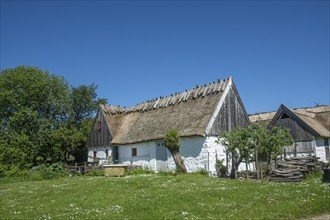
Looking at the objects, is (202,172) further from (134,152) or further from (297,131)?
(297,131)

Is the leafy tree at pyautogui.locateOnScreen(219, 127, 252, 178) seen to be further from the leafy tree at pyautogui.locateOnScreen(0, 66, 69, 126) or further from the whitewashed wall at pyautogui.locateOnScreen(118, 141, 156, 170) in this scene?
the leafy tree at pyautogui.locateOnScreen(0, 66, 69, 126)

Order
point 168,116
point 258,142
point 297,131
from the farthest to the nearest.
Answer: point 297,131, point 168,116, point 258,142

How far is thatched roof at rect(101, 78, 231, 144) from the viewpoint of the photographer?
33531 mm

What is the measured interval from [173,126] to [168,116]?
9.70 ft

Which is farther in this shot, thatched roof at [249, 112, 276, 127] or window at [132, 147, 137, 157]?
thatched roof at [249, 112, 276, 127]

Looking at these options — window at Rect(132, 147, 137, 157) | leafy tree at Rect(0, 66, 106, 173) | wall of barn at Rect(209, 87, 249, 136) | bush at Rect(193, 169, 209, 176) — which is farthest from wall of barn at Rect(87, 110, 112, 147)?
bush at Rect(193, 169, 209, 176)

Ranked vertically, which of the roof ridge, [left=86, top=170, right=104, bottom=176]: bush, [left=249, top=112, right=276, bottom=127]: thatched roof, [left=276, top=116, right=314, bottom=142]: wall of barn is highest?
the roof ridge

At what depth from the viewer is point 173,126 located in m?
35.2

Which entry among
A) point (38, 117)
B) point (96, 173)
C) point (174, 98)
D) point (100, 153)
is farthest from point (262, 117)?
point (38, 117)

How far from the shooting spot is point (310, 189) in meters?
16.8

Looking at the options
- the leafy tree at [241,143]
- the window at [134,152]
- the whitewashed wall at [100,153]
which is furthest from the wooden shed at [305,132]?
the whitewashed wall at [100,153]

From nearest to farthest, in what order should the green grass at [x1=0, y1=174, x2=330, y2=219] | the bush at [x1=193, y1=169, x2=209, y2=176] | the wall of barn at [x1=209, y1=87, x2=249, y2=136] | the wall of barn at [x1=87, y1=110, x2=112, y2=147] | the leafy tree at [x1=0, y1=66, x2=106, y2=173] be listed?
the green grass at [x1=0, y1=174, x2=330, y2=219]
the bush at [x1=193, y1=169, x2=209, y2=176]
the wall of barn at [x1=209, y1=87, x2=249, y2=136]
the wall of barn at [x1=87, y1=110, x2=112, y2=147]
the leafy tree at [x1=0, y1=66, x2=106, y2=173]

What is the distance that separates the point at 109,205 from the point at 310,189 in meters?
9.74

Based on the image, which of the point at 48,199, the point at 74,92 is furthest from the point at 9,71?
the point at 48,199
